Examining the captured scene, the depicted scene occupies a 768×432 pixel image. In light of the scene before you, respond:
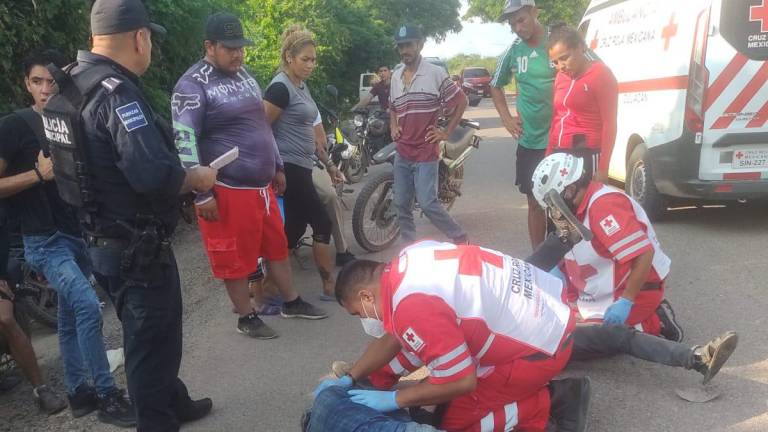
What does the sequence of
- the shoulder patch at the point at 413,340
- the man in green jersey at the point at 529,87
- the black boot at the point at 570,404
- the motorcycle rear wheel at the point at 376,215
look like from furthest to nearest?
the motorcycle rear wheel at the point at 376,215 < the man in green jersey at the point at 529,87 < the black boot at the point at 570,404 < the shoulder patch at the point at 413,340

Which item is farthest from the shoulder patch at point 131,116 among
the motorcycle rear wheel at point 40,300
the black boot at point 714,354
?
the black boot at point 714,354

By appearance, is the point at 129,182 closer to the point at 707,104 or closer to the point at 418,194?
the point at 418,194

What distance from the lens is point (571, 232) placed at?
10.9ft

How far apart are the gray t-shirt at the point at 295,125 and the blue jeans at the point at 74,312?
1641 millimetres

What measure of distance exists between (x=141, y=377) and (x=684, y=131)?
4.80 m

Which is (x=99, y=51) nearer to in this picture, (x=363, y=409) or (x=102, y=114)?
(x=102, y=114)

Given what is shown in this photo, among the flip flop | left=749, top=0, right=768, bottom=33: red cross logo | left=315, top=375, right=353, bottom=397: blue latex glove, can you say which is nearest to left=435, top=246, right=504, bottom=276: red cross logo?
left=315, top=375, right=353, bottom=397: blue latex glove

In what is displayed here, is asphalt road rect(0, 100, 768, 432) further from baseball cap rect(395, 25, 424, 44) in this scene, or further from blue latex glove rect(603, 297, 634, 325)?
baseball cap rect(395, 25, 424, 44)

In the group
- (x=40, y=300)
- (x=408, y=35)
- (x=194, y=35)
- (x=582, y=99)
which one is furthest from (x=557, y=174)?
(x=194, y=35)

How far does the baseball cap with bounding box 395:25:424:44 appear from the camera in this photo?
512 cm

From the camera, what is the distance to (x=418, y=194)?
5410 mm

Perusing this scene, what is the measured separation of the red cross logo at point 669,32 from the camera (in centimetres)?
607

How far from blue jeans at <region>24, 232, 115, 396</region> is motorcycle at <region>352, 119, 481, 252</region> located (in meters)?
2.84

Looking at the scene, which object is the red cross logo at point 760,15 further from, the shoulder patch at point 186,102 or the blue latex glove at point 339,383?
the blue latex glove at point 339,383
